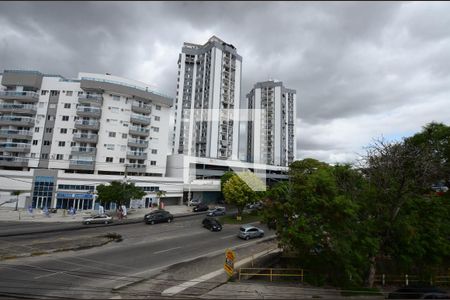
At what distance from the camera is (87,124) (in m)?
47.8

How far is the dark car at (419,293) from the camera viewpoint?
14234mm

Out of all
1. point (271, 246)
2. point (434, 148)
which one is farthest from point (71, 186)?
point (434, 148)

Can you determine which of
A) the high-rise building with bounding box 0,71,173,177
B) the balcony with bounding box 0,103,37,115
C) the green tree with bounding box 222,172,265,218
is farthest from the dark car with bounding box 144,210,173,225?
the balcony with bounding box 0,103,37,115

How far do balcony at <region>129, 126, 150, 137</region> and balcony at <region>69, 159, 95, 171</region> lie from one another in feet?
31.7

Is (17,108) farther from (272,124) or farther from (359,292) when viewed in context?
(272,124)

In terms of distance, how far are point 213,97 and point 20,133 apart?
4579 cm

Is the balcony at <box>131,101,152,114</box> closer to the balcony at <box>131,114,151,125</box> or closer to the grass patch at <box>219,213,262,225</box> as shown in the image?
the balcony at <box>131,114,151,125</box>

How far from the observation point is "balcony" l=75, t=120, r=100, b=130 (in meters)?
47.6

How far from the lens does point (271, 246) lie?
81.0 feet

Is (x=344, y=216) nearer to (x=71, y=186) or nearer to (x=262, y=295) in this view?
(x=262, y=295)

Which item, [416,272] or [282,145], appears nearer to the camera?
[416,272]

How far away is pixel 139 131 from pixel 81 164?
484 inches

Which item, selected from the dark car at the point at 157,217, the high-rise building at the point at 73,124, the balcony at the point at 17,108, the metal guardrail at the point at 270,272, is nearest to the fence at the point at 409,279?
the metal guardrail at the point at 270,272

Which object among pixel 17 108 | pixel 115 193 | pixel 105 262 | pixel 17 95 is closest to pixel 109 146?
pixel 115 193
